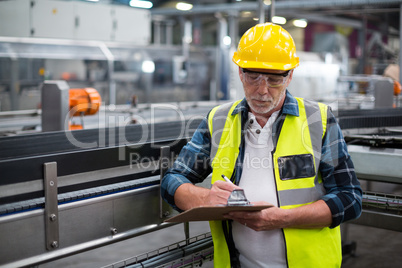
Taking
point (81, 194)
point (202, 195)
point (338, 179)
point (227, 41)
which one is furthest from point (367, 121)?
point (227, 41)

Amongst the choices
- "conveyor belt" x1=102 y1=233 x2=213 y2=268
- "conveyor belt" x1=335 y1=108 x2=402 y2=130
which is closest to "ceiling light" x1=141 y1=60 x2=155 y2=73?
"conveyor belt" x1=335 y1=108 x2=402 y2=130

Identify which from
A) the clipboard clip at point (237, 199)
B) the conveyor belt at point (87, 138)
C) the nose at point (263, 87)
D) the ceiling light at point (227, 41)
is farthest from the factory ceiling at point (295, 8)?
the clipboard clip at point (237, 199)

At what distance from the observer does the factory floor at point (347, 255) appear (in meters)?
3.47

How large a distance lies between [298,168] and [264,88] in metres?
0.27

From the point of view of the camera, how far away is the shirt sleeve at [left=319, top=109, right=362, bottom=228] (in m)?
1.35

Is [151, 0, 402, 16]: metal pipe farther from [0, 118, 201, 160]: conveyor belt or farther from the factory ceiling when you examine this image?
[0, 118, 201, 160]: conveyor belt

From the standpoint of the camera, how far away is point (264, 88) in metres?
1.39

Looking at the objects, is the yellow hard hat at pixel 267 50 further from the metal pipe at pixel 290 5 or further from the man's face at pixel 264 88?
the metal pipe at pixel 290 5

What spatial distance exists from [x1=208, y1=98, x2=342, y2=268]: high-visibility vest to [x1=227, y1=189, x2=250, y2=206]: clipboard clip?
18 centimetres

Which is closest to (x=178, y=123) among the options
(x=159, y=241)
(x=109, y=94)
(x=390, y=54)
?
(x=159, y=241)

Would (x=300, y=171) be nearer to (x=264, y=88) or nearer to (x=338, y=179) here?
(x=338, y=179)

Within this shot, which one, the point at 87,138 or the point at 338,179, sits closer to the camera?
the point at 338,179

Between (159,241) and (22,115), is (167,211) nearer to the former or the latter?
(159,241)

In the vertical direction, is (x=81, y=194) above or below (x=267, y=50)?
below
